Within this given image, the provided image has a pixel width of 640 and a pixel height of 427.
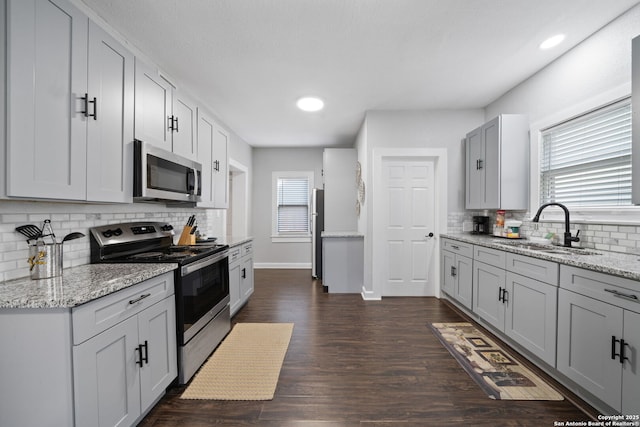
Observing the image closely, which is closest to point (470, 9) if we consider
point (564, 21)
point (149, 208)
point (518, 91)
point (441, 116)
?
point (564, 21)

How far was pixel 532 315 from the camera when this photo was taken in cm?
210

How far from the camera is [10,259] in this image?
145 cm

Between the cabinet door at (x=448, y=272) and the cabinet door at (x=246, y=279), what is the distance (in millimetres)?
2659

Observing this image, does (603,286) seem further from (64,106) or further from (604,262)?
(64,106)

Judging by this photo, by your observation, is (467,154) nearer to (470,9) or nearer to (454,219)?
(454,219)

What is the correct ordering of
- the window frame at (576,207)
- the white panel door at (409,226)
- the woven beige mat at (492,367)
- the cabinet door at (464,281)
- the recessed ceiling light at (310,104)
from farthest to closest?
the white panel door at (409,226) → the recessed ceiling light at (310,104) → the cabinet door at (464,281) → the window frame at (576,207) → the woven beige mat at (492,367)

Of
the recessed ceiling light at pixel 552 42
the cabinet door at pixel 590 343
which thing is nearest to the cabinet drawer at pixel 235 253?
the cabinet door at pixel 590 343

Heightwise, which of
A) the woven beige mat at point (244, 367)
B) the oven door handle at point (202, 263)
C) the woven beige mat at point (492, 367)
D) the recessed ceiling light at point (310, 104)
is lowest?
the woven beige mat at point (244, 367)

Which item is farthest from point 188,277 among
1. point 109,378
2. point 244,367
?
point 244,367

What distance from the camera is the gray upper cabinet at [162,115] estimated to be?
197cm

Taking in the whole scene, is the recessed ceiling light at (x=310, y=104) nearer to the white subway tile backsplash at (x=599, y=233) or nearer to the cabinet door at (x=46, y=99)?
the cabinet door at (x=46, y=99)

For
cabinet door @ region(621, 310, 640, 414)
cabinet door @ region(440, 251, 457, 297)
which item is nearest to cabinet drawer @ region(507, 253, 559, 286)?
cabinet door @ region(621, 310, 640, 414)

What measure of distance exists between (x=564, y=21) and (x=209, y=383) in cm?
386

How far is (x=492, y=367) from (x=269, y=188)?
4.98 m
